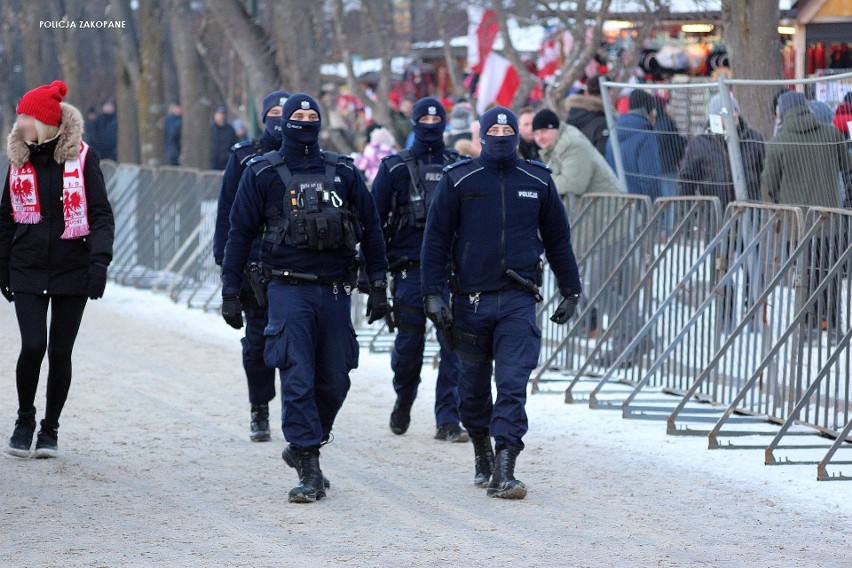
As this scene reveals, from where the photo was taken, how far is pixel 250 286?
8.86 meters

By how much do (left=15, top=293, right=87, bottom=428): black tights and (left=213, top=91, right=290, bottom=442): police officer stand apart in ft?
3.12

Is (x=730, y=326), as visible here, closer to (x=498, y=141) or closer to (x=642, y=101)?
(x=498, y=141)

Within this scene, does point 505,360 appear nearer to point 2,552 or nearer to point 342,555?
point 342,555

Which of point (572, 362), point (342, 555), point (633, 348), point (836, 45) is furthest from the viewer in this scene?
point (836, 45)

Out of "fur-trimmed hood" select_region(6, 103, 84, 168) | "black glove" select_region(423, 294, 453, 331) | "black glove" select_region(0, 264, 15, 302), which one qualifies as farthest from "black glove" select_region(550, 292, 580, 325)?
"black glove" select_region(0, 264, 15, 302)

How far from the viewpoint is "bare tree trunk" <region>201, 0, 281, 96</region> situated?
19.2 meters

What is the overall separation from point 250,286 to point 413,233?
0.98 m

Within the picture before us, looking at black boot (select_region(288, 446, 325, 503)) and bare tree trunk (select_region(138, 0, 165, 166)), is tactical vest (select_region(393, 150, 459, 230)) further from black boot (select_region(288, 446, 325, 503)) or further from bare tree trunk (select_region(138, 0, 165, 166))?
bare tree trunk (select_region(138, 0, 165, 166))

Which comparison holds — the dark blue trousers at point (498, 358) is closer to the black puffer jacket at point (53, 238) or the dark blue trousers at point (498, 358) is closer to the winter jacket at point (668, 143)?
the black puffer jacket at point (53, 238)

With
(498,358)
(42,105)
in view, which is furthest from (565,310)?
(42,105)

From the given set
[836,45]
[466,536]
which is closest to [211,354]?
[466,536]

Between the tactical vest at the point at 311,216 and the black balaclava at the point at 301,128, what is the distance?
0.35 feet

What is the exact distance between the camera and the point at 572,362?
1156cm

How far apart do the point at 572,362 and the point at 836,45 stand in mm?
10059
